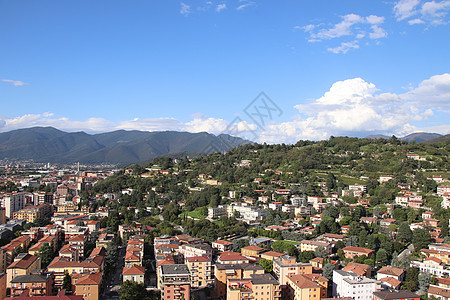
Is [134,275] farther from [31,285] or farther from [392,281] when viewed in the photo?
Result: [392,281]

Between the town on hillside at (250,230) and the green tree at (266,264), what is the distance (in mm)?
39

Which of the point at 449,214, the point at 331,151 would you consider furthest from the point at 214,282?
the point at 331,151

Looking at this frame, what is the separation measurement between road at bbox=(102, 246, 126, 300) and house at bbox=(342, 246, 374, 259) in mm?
9743

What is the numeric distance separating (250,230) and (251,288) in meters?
9.91

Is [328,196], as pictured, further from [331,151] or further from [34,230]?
[34,230]

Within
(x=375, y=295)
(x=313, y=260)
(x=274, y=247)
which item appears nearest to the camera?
(x=375, y=295)

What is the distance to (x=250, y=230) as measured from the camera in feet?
72.2

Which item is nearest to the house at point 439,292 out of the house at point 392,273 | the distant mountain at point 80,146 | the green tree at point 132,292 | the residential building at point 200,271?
the house at point 392,273

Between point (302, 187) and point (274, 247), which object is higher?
point (302, 187)

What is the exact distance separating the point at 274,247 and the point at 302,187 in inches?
440

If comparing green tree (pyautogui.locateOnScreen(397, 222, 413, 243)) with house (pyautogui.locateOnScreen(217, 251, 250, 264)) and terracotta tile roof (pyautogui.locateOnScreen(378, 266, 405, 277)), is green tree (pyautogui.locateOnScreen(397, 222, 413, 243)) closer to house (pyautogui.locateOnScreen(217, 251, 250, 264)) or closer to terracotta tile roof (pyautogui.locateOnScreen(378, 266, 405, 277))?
terracotta tile roof (pyautogui.locateOnScreen(378, 266, 405, 277))

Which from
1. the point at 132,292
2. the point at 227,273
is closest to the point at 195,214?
the point at 227,273

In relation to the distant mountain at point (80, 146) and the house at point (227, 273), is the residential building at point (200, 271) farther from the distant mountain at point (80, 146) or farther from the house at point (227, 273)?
the distant mountain at point (80, 146)

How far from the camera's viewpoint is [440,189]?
2450 centimetres
